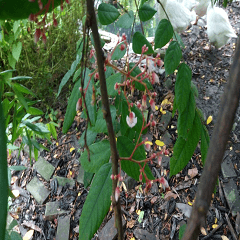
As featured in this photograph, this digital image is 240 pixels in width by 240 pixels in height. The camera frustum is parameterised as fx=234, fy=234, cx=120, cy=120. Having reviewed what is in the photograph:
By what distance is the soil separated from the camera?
101 centimetres

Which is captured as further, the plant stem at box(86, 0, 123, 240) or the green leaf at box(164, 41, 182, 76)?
the green leaf at box(164, 41, 182, 76)

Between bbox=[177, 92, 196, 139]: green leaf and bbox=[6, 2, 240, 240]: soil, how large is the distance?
391mm

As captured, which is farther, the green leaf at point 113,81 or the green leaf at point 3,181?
the green leaf at point 113,81

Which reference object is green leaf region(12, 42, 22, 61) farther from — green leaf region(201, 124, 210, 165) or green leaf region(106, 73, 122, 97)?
green leaf region(201, 124, 210, 165)

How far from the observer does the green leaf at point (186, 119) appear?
487mm

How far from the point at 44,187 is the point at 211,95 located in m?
1.10

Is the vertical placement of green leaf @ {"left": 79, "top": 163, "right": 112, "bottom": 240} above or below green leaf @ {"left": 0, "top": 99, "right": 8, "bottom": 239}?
below

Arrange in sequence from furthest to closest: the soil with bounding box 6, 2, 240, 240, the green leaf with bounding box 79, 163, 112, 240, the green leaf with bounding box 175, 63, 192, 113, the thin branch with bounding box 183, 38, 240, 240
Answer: the soil with bounding box 6, 2, 240, 240, the green leaf with bounding box 175, 63, 192, 113, the green leaf with bounding box 79, 163, 112, 240, the thin branch with bounding box 183, 38, 240, 240

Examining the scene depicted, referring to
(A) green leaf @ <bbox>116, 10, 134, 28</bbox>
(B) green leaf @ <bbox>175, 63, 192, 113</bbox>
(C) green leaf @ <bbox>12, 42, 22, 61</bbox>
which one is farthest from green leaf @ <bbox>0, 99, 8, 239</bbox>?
(C) green leaf @ <bbox>12, 42, 22, 61</bbox>

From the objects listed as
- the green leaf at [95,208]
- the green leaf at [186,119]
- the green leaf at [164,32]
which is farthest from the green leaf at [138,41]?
the green leaf at [95,208]

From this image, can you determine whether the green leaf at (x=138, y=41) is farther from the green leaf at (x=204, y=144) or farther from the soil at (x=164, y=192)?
the soil at (x=164, y=192)

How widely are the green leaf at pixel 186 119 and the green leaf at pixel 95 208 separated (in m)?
0.20

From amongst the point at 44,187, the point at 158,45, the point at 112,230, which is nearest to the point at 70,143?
the point at 44,187

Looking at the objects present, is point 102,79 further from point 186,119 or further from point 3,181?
point 186,119
